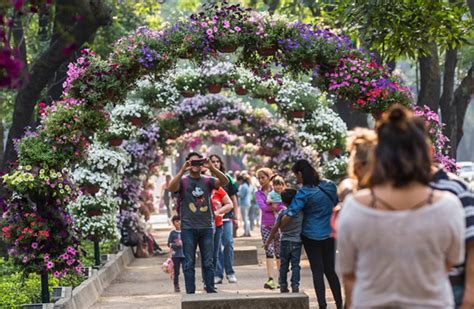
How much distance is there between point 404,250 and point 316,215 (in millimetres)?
7289

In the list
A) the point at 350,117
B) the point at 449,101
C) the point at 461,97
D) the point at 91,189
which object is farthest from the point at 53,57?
the point at 350,117

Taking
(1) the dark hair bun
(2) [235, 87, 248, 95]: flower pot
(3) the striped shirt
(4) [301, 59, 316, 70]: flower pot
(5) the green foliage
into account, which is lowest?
(3) the striped shirt

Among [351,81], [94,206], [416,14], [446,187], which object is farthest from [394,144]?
[94,206]

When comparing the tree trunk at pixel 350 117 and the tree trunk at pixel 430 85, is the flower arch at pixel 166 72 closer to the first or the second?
the tree trunk at pixel 430 85

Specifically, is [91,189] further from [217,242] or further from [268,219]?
[268,219]

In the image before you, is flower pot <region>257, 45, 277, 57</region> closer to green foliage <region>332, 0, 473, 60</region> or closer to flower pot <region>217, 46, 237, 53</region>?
flower pot <region>217, 46, 237, 53</region>

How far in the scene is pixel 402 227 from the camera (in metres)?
5.38

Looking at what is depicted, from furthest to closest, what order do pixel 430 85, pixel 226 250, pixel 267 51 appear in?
pixel 430 85, pixel 226 250, pixel 267 51

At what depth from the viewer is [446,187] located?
6555 millimetres

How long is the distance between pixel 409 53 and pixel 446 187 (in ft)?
33.2

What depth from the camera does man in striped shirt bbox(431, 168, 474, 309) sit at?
6.21 m

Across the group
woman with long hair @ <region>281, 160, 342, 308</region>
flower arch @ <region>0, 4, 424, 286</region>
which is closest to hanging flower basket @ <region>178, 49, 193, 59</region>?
flower arch @ <region>0, 4, 424, 286</region>

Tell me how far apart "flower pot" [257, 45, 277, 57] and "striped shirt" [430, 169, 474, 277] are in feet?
28.6

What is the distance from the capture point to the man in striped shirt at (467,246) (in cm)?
621
